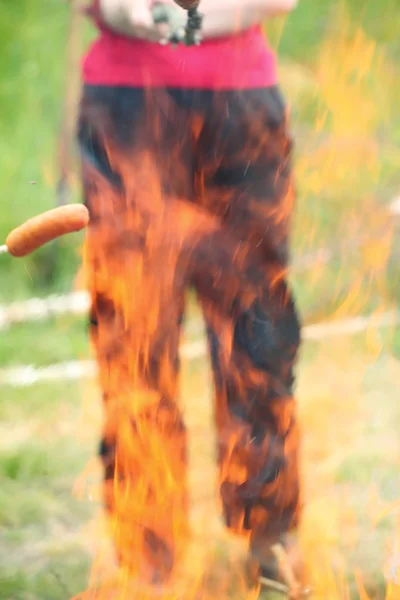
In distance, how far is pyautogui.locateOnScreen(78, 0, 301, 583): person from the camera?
844mm

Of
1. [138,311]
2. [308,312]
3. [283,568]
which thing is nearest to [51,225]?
[138,311]

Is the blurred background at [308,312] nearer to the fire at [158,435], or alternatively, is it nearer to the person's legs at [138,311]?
the fire at [158,435]

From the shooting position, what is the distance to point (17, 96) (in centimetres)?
137

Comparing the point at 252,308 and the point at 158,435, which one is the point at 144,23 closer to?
the point at 252,308

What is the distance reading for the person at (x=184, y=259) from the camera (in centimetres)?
84

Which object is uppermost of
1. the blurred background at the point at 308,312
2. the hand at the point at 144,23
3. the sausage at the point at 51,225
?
the hand at the point at 144,23

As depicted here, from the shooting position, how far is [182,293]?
0.92 metres

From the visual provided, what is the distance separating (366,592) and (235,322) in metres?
0.37

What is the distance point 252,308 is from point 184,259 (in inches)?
4.4

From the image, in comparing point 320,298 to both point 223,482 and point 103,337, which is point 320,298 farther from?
point 103,337

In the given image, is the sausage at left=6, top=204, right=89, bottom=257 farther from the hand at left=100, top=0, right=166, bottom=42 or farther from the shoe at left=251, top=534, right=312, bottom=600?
the shoe at left=251, top=534, right=312, bottom=600

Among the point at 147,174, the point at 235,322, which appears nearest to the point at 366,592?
the point at 235,322

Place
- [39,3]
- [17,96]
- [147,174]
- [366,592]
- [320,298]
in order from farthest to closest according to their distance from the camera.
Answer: [320,298], [17,96], [39,3], [366,592], [147,174]

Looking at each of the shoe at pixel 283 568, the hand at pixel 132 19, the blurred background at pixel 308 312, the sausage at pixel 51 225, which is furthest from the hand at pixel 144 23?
the shoe at pixel 283 568
